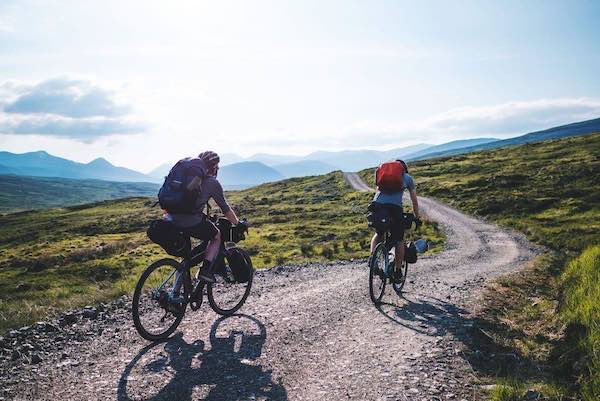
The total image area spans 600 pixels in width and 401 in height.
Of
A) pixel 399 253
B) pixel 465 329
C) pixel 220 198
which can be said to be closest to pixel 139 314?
pixel 220 198

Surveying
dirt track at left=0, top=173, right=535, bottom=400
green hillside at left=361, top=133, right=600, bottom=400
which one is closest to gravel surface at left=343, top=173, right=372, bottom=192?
green hillside at left=361, top=133, right=600, bottom=400

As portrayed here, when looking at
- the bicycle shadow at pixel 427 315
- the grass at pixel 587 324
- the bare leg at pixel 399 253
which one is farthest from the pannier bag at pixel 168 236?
the grass at pixel 587 324

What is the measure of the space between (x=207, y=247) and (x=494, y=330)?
20.2ft

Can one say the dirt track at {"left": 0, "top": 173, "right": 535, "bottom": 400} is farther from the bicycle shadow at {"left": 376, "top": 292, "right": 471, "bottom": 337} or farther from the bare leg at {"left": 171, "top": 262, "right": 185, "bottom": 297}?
the bare leg at {"left": 171, "top": 262, "right": 185, "bottom": 297}

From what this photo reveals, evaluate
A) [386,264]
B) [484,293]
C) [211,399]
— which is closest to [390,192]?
[386,264]

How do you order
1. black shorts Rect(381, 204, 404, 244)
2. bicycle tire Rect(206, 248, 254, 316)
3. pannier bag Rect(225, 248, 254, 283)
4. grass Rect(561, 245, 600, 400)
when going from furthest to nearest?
black shorts Rect(381, 204, 404, 244) < pannier bag Rect(225, 248, 254, 283) < bicycle tire Rect(206, 248, 254, 316) < grass Rect(561, 245, 600, 400)

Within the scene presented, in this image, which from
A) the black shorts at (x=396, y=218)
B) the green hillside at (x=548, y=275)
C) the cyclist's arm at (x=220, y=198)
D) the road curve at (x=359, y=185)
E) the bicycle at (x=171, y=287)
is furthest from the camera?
the road curve at (x=359, y=185)

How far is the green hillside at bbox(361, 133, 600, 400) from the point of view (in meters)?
6.54

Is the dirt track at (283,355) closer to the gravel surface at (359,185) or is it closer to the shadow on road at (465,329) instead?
the shadow on road at (465,329)

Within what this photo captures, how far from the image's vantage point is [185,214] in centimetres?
803

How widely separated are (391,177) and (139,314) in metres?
6.48

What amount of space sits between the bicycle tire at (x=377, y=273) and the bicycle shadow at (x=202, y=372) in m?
3.47

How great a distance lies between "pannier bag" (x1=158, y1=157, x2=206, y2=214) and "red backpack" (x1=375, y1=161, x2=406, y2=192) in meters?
4.78

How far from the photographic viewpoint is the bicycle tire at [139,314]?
747 cm
